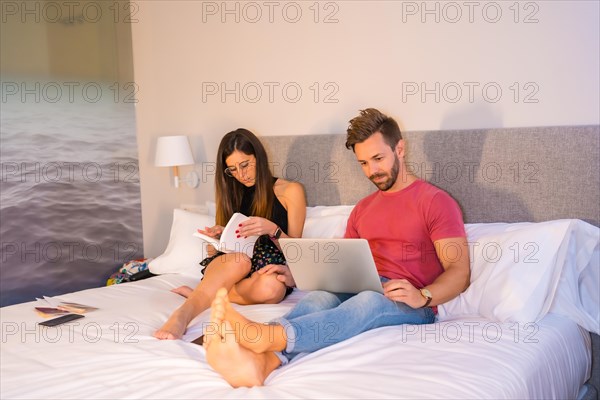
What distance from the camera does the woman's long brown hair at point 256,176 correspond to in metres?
2.95

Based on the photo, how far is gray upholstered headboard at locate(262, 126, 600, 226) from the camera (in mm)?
2490

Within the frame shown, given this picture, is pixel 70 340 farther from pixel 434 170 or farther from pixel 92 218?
pixel 92 218

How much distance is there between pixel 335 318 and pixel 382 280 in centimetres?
46

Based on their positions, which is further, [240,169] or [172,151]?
[172,151]

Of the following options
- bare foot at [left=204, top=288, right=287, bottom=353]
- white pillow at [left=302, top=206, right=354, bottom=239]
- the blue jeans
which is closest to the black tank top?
white pillow at [left=302, top=206, right=354, bottom=239]

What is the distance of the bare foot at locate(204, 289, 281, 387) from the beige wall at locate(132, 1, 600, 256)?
1.55m

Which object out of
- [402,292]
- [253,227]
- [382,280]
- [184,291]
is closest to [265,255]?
[253,227]

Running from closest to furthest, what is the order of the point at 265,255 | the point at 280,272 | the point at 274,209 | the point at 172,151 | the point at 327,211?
the point at 280,272 → the point at 265,255 → the point at 274,209 → the point at 327,211 → the point at 172,151

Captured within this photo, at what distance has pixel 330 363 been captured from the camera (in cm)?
177

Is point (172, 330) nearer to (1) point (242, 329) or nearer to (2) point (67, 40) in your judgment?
(1) point (242, 329)

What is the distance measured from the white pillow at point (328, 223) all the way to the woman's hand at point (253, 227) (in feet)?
1.10

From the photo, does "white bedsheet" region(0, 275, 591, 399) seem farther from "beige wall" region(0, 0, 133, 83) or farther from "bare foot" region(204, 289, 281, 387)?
"beige wall" region(0, 0, 133, 83)

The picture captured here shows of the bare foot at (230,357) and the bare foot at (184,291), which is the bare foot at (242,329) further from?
the bare foot at (184,291)

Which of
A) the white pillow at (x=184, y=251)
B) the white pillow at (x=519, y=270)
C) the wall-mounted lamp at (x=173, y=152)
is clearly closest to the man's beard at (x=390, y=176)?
the white pillow at (x=519, y=270)
